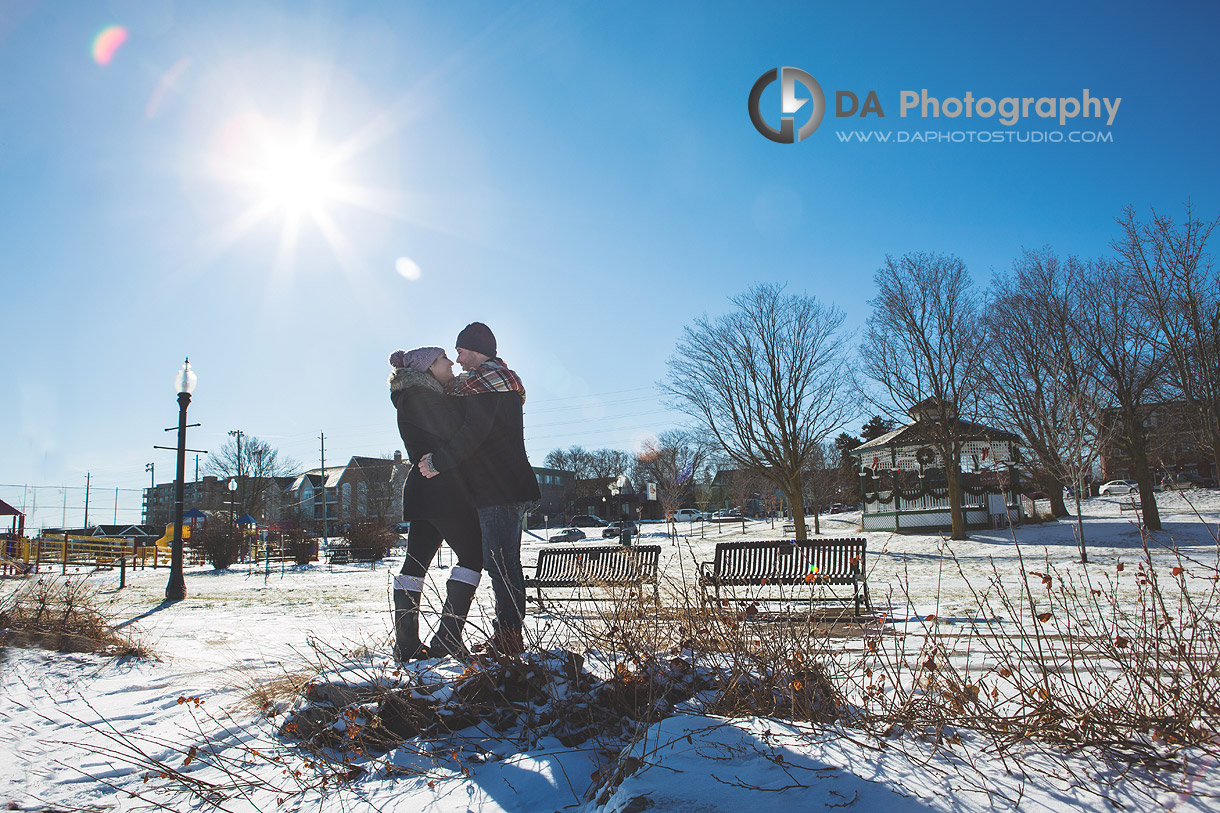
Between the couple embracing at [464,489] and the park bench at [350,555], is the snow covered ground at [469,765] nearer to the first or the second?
the couple embracing at [464,489]

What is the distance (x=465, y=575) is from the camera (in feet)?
11.8

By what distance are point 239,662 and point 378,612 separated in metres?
3.42

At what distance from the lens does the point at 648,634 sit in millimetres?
3043

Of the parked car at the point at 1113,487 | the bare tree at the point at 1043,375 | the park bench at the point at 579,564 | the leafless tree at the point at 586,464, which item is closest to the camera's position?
the park bench at the point at 579,564

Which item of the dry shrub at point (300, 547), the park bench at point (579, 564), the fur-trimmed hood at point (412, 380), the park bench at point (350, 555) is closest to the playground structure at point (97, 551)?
the dry shrub at point (300, 547)

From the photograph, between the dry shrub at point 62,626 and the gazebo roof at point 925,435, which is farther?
the gazebo roof at point 925,435

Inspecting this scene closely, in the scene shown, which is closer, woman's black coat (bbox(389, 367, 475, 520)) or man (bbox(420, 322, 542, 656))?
man (bbox(420, 322, 542, 656))

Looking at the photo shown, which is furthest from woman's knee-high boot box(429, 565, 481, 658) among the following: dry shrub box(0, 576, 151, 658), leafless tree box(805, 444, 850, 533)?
leafless tree box(805, 444, 850, 533)

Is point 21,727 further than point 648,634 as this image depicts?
Yes

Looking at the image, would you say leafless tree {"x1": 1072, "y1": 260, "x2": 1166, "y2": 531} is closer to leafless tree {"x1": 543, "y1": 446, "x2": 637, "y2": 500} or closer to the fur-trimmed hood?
the fur-trimmed hood

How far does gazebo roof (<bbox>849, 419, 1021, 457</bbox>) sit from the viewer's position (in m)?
21.0

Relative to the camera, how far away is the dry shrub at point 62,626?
4.99m

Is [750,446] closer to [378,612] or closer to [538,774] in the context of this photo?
[378,612]

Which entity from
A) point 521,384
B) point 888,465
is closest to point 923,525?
point 888,465
